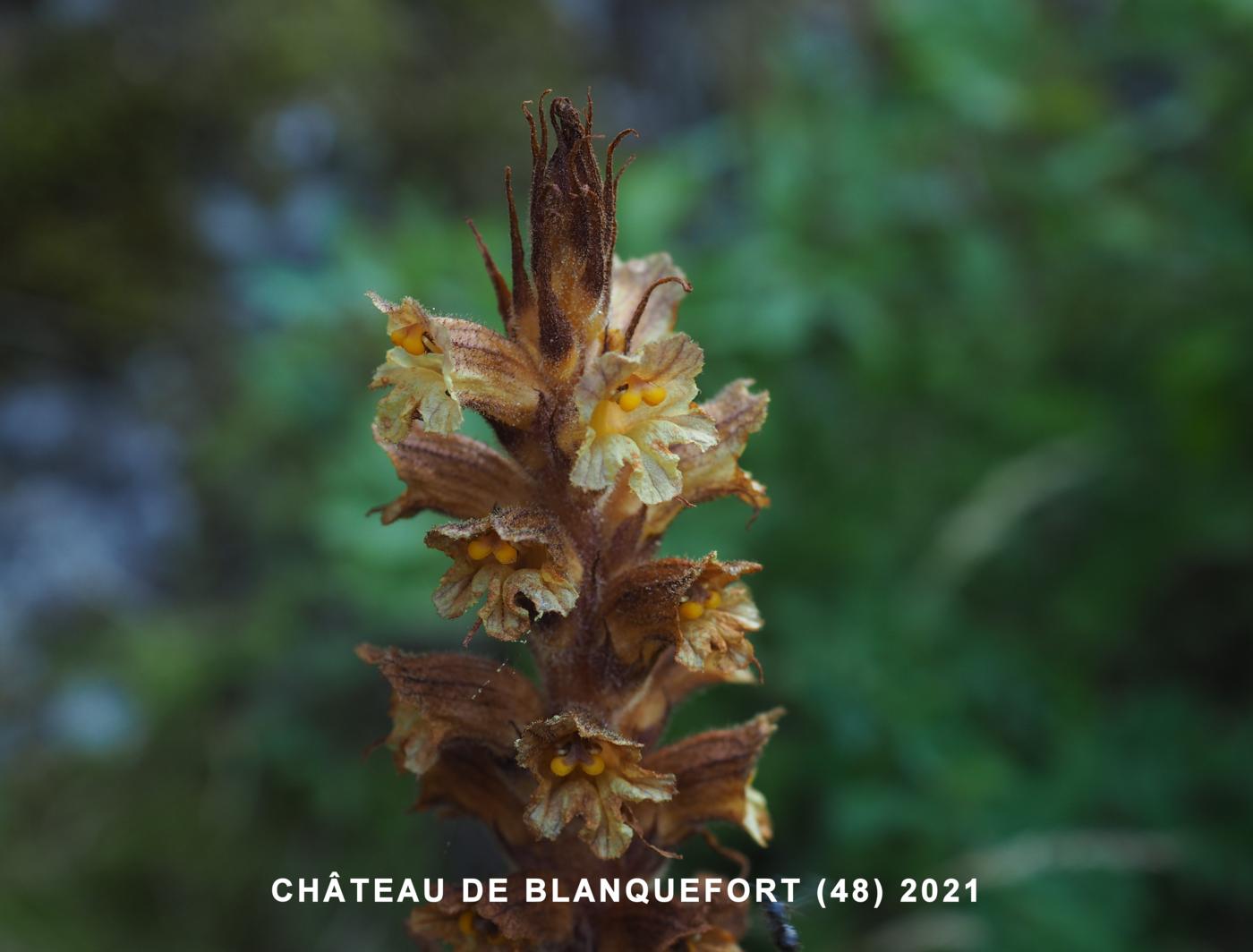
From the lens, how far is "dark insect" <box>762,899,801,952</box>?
2.26 m

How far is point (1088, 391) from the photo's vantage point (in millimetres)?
5387

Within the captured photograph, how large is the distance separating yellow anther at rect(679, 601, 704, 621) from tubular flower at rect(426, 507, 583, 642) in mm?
213

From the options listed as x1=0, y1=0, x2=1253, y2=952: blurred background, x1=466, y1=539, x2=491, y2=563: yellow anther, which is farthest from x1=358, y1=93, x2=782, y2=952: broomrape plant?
x1=0, y1=0, x2=1253, y2=952: blurred background

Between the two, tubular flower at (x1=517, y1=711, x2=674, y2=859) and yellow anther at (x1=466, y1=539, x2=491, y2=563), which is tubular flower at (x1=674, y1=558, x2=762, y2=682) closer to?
tubular flower at (x1=517, y1=711, x2=674, y2=859)

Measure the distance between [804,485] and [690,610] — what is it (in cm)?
301

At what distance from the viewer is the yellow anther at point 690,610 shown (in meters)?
2.11

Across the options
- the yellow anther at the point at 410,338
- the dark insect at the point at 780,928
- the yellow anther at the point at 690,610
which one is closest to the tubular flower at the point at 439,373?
the yellow anther at the point at 410,338

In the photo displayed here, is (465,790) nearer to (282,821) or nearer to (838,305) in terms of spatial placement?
(838,305)

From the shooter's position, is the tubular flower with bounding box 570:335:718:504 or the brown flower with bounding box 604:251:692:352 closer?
the tubular flower with bounding box 570:335:718:504

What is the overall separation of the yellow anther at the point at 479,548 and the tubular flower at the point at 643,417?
0.20 meters

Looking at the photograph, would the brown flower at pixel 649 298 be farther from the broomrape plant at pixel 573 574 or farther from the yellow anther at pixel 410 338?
the yellow anther at pixel 410 338

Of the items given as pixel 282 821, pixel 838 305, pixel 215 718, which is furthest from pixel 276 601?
pixel 838 305

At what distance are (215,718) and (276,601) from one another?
695 mm

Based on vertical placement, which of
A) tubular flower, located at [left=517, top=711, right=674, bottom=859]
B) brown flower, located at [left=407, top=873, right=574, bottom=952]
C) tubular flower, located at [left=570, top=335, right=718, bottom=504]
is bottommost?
brown flower, located at [left=407, top=873, right=574, bottom=952]
